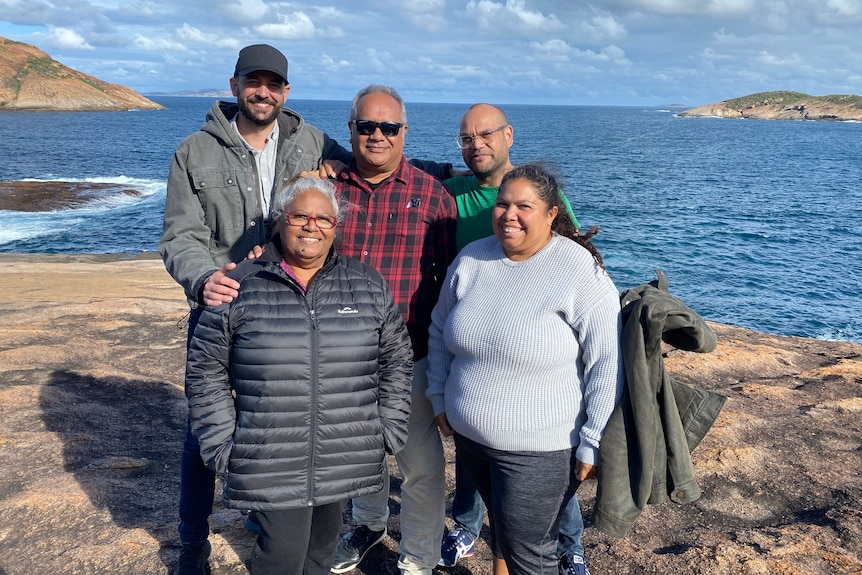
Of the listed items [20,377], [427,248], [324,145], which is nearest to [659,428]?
[427,248]

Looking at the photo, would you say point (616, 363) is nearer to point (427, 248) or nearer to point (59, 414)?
point (427, 248)

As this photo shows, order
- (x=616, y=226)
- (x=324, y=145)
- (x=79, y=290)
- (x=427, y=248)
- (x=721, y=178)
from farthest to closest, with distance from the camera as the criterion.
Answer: (x=721, y=178)
(x=616, y=226)
(x=79, y=290)
(x=324, y=145)
(x=427, y=248)

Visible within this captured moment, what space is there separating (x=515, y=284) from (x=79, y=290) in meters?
11.1

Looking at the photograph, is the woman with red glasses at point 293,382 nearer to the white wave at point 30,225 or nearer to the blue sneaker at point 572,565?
the blue sneaker at point 572,565

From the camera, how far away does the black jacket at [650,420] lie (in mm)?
2931

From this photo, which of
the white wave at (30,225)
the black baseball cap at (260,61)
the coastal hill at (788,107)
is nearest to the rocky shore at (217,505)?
the black baseball cap at (260,61)

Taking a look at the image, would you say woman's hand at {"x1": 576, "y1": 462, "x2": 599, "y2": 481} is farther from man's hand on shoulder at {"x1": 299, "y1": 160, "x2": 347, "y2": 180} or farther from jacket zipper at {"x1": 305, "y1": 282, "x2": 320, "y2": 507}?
man's hand on shoulder at {"x1": 299, "y1": 160, "x2": 347, "y2": 180}

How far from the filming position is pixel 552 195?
3.19m

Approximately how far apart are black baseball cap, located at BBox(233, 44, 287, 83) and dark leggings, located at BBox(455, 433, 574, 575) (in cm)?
226

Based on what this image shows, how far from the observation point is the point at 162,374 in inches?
281

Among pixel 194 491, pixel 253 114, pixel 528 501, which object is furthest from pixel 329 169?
pixel 528 501

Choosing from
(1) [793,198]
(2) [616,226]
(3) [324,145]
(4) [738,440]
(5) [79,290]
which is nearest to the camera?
(3) [324,145]

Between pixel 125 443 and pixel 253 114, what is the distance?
3332mm

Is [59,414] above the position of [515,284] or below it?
below
